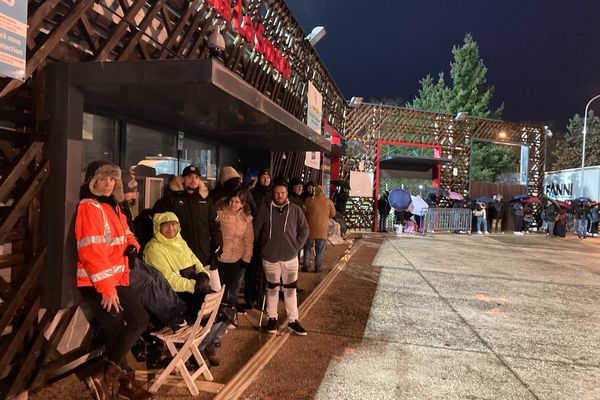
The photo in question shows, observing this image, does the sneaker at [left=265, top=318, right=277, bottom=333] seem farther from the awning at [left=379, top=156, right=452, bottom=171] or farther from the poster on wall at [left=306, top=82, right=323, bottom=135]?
the awning at [left=379, top=156, right=452, bottom=171]

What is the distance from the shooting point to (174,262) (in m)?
3.45

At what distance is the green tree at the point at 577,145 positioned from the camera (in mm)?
41500

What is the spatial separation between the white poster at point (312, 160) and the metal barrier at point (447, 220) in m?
5.72

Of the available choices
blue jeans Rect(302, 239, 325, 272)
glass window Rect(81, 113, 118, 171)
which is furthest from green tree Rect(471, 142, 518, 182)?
glass window Rect(81, 113, 118, 171)

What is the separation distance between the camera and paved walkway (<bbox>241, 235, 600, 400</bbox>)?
3.43 metres

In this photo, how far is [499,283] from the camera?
24.1ft

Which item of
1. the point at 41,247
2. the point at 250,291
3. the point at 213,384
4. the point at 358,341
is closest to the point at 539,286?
the point at 358,341

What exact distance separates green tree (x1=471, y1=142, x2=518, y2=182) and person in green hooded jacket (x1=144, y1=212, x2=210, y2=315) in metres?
29.7

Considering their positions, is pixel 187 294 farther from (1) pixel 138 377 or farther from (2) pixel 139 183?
(2) pixel 139 183

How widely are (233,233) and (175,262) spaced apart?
3.42 ft

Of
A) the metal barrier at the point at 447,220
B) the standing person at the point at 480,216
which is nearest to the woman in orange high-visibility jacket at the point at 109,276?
the metal barrier at the point at 447,220

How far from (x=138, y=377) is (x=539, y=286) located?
6.41 meters

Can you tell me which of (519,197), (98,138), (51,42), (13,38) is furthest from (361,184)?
(13,38)

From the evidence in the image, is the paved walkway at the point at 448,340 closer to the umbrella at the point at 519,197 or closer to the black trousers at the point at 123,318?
the black trousers at the point at 123,318
